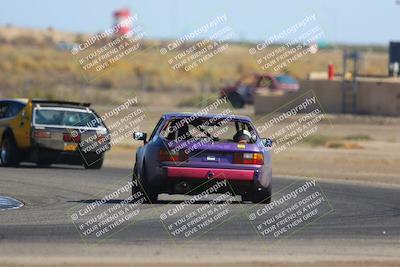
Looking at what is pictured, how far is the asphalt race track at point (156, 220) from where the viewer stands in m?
14.0

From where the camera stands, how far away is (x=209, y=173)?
17.9 metres

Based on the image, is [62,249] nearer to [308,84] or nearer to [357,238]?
[357,238]

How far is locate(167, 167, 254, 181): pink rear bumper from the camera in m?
17.8

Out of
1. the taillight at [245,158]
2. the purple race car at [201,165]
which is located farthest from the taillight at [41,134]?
the taillight at [245,158]

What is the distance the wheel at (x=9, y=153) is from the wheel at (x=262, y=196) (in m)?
9.05

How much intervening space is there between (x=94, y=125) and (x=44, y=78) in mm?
A: 49631

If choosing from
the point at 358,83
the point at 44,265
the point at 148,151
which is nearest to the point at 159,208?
the point at 148,151

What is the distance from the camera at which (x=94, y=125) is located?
86.8ft

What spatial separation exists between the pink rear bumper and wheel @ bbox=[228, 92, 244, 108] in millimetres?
39236

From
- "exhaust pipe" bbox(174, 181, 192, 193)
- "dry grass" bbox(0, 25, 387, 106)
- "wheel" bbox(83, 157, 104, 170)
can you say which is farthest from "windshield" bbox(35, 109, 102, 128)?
"dry grass" bbox(0, 25, 387, 106)

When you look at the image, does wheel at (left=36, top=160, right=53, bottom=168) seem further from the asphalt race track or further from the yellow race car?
the asphalt race track

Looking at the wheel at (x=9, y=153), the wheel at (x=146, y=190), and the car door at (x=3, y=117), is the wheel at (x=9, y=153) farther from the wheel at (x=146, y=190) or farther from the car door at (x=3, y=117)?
the wheel at (x=146, y=190)

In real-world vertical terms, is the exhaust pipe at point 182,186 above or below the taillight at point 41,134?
above

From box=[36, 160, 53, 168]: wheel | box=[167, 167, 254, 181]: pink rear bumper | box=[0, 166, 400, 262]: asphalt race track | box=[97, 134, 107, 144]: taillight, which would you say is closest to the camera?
box=[0, 166, 400, 262]: asphalt race track
